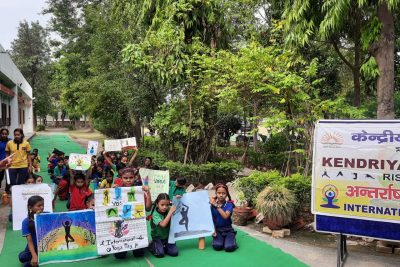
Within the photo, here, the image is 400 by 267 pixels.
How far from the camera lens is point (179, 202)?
20.7ft

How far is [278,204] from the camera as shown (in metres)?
6.97

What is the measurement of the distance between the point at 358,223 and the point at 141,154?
36.3 ft

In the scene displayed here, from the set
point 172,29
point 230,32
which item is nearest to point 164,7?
point 172,29

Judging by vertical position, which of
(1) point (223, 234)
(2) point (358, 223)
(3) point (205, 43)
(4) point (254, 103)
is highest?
(3) point (205, 43)

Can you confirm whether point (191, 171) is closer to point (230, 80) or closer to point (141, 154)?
point (230, 80)

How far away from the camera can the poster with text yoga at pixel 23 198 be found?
22.7ft

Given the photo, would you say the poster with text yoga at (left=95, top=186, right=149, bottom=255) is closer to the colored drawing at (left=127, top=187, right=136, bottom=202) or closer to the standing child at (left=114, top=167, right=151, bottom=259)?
the colored drawing at (left=127, top=187, right=136, bottom=202)

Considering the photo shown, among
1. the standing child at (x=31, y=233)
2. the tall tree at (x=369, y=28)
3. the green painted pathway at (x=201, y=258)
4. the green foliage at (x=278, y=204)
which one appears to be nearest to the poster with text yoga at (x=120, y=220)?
the green painted pathway at (x=201, y=258)

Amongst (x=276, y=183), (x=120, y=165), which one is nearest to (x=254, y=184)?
(x=276, y=183)

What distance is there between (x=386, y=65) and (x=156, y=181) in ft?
17.1

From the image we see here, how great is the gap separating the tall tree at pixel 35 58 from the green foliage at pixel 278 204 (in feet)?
167

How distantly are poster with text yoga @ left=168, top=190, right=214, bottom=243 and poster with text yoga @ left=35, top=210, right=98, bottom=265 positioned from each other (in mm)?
1278

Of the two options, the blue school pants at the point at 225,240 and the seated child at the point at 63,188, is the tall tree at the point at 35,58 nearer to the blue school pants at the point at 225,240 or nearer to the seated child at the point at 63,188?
the seated child at the point at 63,188

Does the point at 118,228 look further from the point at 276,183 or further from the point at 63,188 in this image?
the point at 63,188
